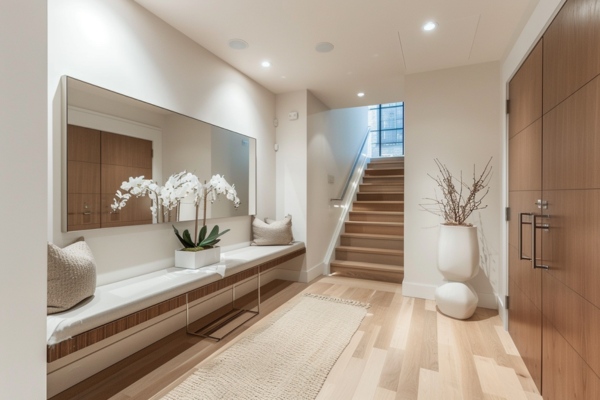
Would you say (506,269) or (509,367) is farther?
(506,269)

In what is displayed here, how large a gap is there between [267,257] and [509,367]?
6.93ft

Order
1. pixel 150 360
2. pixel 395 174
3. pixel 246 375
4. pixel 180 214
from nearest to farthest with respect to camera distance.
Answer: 1. pixel 246 375
2. pixel 150 360
3. pixel 180 214
4. pixel 395 174

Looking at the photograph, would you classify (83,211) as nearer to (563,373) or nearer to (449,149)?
(563,373)

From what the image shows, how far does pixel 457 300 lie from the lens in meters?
2.80

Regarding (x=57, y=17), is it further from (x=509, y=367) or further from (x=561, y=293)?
(x=509, y=367)

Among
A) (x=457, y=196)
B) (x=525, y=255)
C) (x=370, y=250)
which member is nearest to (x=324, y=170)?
(x=370, y=250)

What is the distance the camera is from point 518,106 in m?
2.31

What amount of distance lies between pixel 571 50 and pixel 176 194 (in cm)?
254

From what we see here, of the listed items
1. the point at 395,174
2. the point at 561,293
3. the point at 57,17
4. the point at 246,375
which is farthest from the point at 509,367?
the point at 395,174

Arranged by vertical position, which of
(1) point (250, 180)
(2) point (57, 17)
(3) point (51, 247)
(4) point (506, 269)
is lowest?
Result: (4) point (506, 269)

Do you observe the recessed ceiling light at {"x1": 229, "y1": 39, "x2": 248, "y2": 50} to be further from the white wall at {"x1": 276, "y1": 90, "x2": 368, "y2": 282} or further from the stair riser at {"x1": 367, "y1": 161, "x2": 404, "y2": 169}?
the stair riser at {"x1": 367, "y1": 161, "x2": 404, "y2": 169}

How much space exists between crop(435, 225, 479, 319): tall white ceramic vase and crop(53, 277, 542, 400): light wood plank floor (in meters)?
0.14

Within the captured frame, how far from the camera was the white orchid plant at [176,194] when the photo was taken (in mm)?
2180

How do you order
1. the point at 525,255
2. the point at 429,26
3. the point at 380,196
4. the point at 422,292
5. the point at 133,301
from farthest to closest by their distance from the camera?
1. the point at 380,196
2. the point at 422,292
3. the point at 429,26
4. the point at 525,255
5. the point at 133,301
